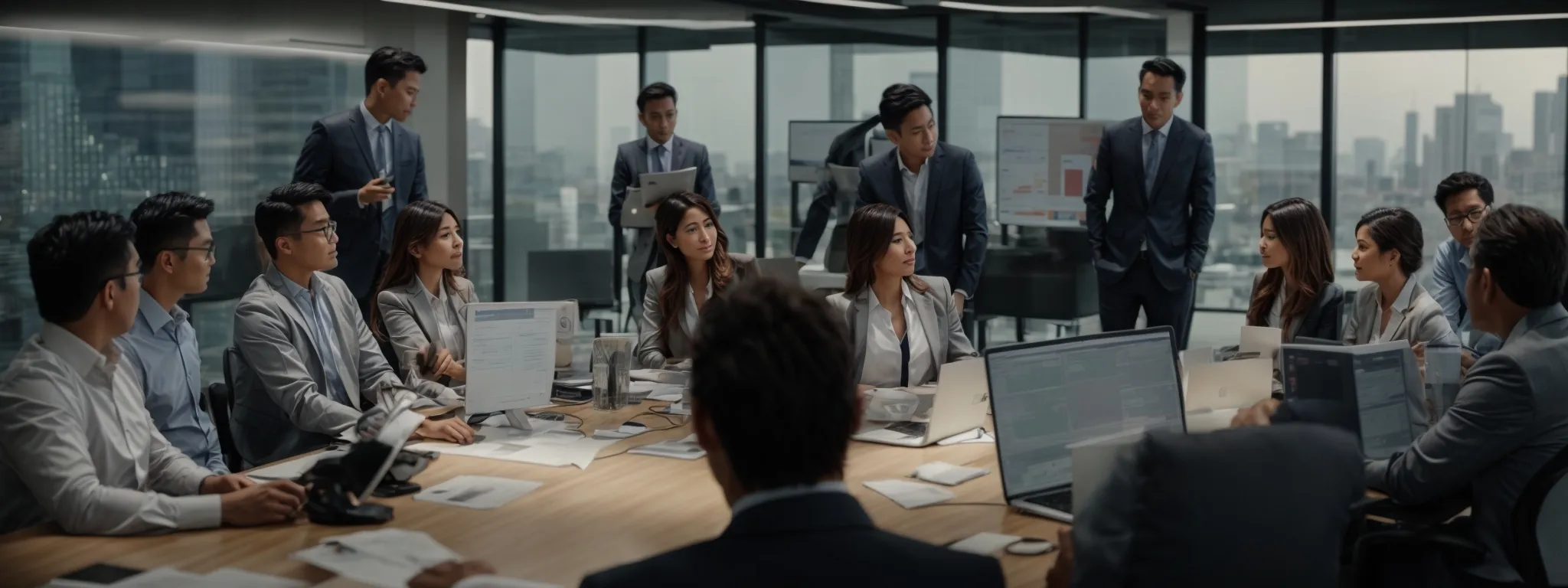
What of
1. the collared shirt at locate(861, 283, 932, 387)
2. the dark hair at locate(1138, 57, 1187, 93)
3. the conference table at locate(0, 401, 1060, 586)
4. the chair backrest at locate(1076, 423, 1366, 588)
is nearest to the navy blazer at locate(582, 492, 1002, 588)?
the chair backrest at locate(1076, 423, 1366, 588)

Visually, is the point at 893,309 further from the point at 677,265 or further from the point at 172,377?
the point at 172,377

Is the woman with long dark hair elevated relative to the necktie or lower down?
lower down

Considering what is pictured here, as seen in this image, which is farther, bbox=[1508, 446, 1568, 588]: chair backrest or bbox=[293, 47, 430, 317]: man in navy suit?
bbox=[293, 47, 430, 317]: man in navy suit

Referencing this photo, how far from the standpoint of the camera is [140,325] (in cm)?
387

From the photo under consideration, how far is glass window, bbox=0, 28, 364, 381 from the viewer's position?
683 centimetres

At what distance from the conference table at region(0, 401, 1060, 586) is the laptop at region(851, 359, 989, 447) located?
3.9 inches

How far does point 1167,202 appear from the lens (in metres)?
7.00

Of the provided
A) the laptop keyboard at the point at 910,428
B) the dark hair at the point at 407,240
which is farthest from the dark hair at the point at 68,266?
the laptop keyboard at the point at 910,428

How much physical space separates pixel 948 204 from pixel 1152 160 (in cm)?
111

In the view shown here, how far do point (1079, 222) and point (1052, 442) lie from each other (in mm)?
6436

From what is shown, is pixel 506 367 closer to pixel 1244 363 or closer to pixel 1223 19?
pixel 1244 363

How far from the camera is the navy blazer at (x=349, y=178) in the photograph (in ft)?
21.0

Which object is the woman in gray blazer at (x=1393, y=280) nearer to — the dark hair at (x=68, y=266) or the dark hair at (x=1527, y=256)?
the dark hair at (x=1527, y=256)

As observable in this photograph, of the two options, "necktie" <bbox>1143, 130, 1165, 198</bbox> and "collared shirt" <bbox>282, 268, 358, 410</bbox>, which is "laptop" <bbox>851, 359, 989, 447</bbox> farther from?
"necktie" <bbox>1143, 130, 1165, 198</bbox>
